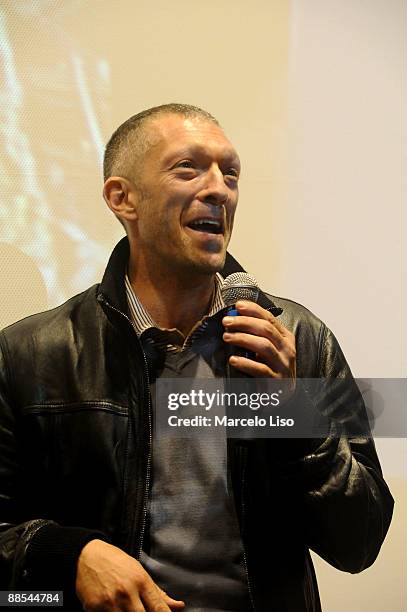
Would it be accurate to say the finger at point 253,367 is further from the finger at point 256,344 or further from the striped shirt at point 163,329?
the striped shirt at point 163,329

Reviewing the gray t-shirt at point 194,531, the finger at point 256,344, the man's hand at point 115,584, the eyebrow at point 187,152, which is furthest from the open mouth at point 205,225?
the man's hand at point 115,584

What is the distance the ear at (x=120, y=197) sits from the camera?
1.68m

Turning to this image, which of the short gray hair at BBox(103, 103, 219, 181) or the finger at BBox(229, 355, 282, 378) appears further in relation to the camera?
the short gray hair at BBox(103, 103, 219, 181)

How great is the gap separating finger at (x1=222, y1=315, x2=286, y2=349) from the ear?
12.2 inches

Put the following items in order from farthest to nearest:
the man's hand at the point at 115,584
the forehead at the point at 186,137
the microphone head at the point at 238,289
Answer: the forehead at the point at 186,137, the microphone head at the point at 238,289, the man's hand at the point at 115,584

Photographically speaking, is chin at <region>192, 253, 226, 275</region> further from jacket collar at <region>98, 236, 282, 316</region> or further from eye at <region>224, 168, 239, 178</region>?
eye at <region>224, 168, 239, 178</region>

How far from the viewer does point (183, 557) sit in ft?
5.08

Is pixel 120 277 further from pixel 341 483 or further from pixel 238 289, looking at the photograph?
pixel 341 483

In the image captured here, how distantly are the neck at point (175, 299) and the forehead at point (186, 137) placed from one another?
0.69 feet

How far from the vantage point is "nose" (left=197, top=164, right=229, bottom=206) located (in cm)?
162

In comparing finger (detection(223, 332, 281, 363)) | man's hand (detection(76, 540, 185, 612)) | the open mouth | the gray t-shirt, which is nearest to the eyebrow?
the open mouth

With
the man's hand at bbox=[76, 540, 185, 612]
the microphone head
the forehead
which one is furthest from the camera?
the forehead

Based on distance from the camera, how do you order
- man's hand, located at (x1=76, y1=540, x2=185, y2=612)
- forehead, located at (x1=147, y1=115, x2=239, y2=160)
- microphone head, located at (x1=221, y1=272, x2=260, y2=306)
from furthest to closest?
forehead, located at (x1=147, y1=115, x2=239, y2=160) < microphone head, located at (x1=221, y1=272, x2=260, y2=306) < man's hand, located at (x1=76, y1=540, x2=185, y2=612)

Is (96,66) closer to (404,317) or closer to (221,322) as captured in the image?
(221,322)
